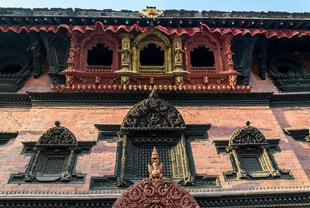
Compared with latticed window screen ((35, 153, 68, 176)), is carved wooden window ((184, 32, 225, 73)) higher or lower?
higher

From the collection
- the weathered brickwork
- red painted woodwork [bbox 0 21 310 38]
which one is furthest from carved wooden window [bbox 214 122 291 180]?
red painted woodwork [bbox 0 21 310 38]

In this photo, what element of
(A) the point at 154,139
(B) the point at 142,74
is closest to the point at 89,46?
(B) the point at 142,74

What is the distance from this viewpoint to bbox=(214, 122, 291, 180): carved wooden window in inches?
266

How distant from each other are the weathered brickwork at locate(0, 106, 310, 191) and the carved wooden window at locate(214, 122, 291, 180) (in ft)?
0.65

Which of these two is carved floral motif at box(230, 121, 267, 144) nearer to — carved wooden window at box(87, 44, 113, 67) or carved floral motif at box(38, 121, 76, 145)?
carved floral motif at box(38, 121, 76, 145)

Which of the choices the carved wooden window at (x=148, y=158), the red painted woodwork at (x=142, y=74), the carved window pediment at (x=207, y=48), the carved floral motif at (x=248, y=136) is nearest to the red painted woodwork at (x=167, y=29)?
the red painted woodwork at (x=142, y=74)

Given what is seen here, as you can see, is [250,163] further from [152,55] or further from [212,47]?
[152,55]

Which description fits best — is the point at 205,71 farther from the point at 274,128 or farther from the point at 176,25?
the point at 274,128

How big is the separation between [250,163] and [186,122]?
2164mm

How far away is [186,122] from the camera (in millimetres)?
7910

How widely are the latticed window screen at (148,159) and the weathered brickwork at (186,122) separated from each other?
722 mm

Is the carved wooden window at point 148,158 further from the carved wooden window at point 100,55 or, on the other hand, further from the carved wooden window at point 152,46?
the carved wooden window at point 100,55

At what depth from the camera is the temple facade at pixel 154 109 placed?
624 cm

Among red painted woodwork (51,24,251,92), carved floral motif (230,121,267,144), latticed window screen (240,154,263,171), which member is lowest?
latticed window screen (240,154,263,171)
